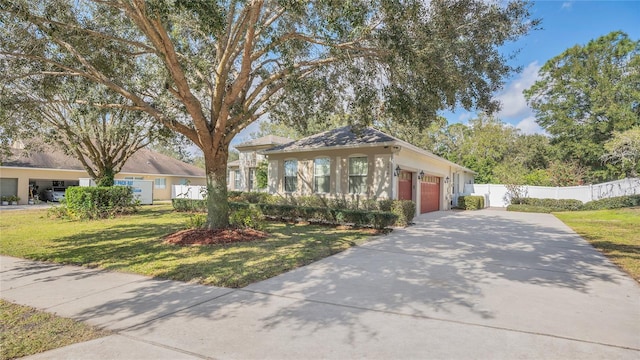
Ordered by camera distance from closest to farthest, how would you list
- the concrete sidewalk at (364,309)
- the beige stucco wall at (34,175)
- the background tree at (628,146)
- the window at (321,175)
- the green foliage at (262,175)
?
the concrete sidewalk at (364,309) < the window at (321,175) < the background tree at (628,146) < the green foliage at (262,175) < the beige stucco wall at (34,175)

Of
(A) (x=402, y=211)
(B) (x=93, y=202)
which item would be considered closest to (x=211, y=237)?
(A) (x=402, y=211)

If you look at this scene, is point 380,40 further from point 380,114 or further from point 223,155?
point 223,155

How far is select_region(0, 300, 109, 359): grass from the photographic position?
3365 millimetres

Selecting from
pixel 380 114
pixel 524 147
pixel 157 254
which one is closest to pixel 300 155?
pixel 380 114

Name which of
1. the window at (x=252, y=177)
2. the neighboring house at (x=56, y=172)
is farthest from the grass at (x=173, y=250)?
the neighboring house at (x=56, y=172)

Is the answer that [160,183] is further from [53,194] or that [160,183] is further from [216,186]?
[216,186]

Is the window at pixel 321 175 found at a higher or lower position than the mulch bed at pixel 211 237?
higher

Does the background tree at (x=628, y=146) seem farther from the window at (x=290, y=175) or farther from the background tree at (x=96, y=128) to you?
the background tree at (x=96, y=128)

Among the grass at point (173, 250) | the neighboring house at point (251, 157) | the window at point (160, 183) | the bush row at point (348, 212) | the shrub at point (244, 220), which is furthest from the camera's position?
the window at point (160, 183)

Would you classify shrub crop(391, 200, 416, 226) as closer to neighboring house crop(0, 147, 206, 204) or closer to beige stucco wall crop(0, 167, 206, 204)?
neighboring house crop(0, 147, 206, 204)

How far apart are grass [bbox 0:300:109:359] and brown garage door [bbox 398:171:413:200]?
1373 centimetres

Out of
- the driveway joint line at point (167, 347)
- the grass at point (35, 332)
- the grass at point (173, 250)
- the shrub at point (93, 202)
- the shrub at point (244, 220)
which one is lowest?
the driveway joint line at point (167, 347)

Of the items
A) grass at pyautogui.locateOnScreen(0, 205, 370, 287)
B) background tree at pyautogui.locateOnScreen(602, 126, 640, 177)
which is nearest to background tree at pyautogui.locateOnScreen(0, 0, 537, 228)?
grass at pyautogui.locateOnScreen(0, 205, 370, 287)

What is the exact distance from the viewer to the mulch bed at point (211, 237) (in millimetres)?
9236
